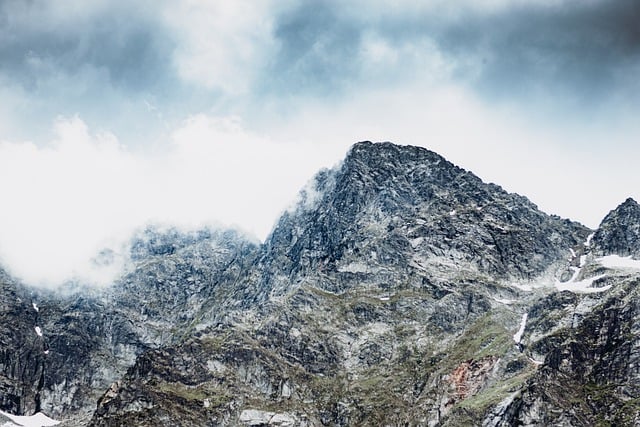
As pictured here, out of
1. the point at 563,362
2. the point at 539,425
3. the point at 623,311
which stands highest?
the point at 623,311

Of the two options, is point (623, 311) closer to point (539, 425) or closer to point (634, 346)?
point (634, 346)

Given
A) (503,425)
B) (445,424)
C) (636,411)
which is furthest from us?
(445,424)

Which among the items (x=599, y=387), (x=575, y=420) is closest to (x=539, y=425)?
(x=575, y=420)

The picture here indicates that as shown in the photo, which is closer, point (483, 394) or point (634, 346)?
point (634, 346)

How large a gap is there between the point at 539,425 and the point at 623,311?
144 ft

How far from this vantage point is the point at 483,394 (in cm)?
19450

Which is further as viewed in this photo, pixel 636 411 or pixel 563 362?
pixel 563 362

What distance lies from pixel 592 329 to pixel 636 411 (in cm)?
3320

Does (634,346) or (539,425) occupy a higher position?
(634,346)

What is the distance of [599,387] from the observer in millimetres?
177125

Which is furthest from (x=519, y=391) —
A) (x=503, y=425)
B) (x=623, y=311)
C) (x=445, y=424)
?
(x=623, y=311)

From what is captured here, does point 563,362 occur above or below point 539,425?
above

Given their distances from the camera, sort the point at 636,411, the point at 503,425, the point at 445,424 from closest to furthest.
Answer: the point at 636,411
the point at 503,425
the point at 445,424

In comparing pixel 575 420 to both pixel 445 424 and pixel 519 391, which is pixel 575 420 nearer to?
pixel 519 391
